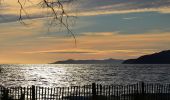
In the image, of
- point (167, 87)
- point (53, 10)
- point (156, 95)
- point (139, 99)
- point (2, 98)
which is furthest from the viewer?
point (167, 87)

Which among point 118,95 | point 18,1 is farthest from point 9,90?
point 18,1

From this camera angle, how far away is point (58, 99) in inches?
1133

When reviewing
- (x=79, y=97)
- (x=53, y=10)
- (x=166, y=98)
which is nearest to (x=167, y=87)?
(x=166, y=98)

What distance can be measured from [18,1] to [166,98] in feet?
69.7

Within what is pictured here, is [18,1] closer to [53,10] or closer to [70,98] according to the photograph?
[53,10]

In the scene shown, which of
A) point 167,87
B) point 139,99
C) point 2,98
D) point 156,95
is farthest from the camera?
point 167,87

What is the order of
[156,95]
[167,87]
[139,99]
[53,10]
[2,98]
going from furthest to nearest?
[167,87]
[156,95]
[139,99]
[2,98]
[53,10]

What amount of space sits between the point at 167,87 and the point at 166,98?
76.2 inches

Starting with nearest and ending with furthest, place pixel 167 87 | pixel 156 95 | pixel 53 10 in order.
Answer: pixel 53 10 → pixel 156 95 → pixel 167 87

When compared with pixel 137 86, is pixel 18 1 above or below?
above

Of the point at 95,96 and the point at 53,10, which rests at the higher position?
the point at 53,10

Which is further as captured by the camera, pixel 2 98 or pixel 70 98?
pixel 70 98

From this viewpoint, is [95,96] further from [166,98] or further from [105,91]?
[166,98]

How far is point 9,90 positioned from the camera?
87.7ft
